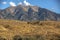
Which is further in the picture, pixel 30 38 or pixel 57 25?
pixel 57 25

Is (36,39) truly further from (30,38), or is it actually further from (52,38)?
(52,38)

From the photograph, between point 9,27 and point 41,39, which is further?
point 9,27

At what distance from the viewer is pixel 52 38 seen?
167 feet

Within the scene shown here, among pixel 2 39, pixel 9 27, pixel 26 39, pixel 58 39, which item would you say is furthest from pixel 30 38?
pixel 9 27

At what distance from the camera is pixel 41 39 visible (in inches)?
1624

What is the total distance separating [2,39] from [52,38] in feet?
47.8

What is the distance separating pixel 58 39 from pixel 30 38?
1063cm

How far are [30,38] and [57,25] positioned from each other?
47057mm

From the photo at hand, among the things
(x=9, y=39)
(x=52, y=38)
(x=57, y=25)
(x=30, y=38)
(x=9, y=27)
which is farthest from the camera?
(x=57, y=25)

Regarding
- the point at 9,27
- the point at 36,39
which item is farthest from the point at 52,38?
the point at 9,27

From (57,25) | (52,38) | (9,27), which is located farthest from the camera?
(57,25)

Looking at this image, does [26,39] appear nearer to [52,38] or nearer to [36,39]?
[36,39]

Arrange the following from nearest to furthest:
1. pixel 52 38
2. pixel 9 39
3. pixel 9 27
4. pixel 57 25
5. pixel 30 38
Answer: pixel 30 38
pixel 9 39
pixel 52 38
pixel 9 27
pixel 57 25

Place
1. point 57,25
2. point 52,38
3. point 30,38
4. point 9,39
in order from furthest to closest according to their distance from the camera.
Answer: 1. point 57,25
2. point 52,38
3. point 9,39
4. point 30,38
